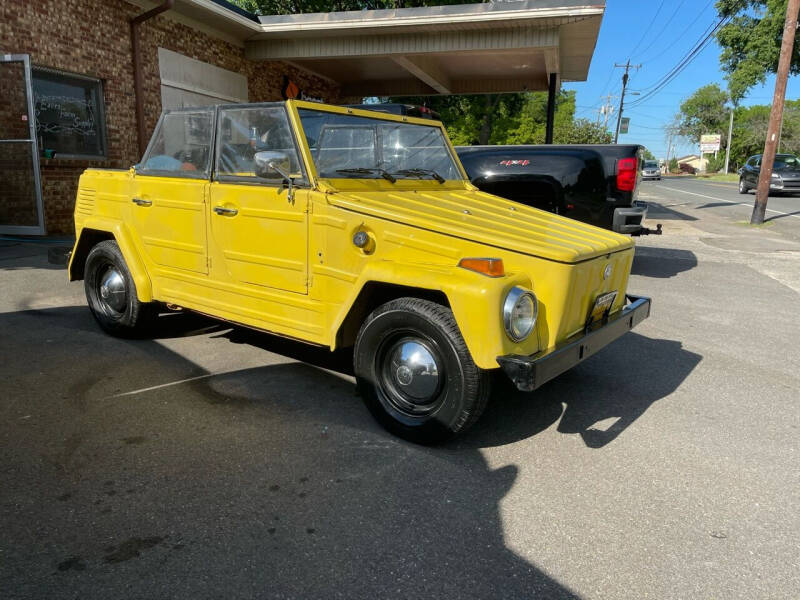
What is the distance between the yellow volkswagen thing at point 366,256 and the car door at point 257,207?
0.4 inches

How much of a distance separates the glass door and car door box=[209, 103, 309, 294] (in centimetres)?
671

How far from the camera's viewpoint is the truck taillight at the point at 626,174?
7.32 m

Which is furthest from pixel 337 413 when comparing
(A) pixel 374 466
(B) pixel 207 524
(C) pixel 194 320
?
(C) pixel 194 320

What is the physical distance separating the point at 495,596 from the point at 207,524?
3.99ft

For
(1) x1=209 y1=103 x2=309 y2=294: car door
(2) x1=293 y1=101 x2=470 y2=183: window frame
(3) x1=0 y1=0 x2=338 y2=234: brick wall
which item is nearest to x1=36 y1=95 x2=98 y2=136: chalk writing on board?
(3) x1=0 y1=0 x2=338 y2=234: brick wall

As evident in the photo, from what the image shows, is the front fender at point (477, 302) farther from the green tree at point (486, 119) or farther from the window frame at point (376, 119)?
the green tree at point (486, 119)

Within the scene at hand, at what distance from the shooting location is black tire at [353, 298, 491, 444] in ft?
9.82

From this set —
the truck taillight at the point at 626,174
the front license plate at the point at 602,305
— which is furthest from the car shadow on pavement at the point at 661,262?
the front license plate at the point at 602,305

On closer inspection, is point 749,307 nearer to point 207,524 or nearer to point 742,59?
point 207,524

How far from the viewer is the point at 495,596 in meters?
2.16

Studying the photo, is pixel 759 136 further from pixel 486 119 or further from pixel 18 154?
pixel 18 154

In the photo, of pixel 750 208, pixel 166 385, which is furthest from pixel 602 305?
pixel 750 208

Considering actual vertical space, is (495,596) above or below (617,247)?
below

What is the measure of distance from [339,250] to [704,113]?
108131mm
